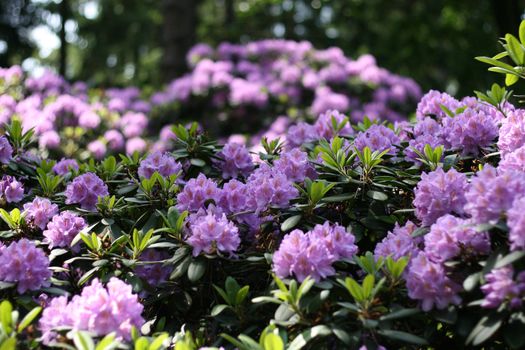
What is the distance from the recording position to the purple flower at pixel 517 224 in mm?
1562

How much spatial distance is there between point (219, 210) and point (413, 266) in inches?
27.4

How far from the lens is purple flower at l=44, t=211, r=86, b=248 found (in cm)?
215

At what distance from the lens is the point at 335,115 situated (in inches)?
120

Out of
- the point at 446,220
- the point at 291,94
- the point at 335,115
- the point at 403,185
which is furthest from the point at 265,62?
the point at 446,220

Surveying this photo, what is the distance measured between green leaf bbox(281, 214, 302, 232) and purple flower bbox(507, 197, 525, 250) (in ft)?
2.21

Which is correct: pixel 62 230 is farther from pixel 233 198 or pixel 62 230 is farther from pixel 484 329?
pixel 484 329

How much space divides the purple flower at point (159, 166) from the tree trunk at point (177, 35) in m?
4.92

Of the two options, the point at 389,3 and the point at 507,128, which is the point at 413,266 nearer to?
the point at 507,128

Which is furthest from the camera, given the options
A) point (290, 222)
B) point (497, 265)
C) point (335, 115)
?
point (335, 115)

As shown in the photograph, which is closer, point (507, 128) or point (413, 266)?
point (413, 266)

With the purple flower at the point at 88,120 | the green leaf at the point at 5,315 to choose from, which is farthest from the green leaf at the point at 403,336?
the purple flower at the point at 88,120

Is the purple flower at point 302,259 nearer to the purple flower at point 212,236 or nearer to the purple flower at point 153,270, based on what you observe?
the purple flower at point 212,236

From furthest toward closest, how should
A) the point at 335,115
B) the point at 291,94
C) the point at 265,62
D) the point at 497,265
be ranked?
1. the point at 265,62
2. the point at 291,94
3. the point at 335,115
4. the point at 497,265

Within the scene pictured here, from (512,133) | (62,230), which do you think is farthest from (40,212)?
(512,133)
